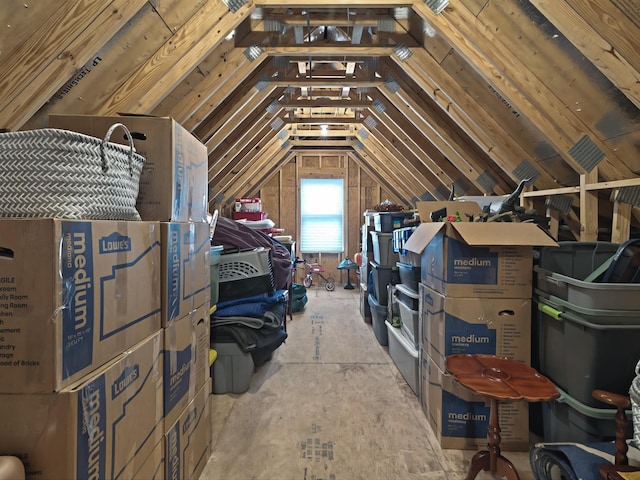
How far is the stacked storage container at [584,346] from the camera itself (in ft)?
4.09

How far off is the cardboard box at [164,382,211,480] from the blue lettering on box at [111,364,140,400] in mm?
353

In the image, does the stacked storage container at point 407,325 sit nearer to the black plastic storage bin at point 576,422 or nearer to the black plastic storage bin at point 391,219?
the black plastic storage bin at point 391,219

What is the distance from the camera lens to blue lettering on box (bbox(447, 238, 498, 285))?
1.64 m

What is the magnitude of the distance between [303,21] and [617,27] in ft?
5.98

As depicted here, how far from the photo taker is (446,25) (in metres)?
1.86

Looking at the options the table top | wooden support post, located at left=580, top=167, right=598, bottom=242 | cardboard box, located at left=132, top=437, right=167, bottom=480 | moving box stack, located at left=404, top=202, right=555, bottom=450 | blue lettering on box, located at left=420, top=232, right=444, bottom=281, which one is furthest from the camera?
wooden support post, located at left=580, top=167, right=598, bottom=242

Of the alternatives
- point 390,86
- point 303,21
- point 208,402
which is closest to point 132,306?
point 208,402

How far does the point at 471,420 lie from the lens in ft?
5.40

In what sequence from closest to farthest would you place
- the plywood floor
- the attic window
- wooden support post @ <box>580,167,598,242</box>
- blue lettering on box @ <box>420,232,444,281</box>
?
the plywood floor < blue lettering on box @ <box>420,232,444,281</box> < wooden support post @ <box>580,167,598,242</box> < the attic window

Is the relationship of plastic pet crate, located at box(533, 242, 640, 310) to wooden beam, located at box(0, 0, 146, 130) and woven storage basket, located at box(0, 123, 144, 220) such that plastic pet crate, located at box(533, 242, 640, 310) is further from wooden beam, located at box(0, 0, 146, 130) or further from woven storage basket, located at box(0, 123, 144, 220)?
wooden beam, located at box(0, 0, 146, 130)

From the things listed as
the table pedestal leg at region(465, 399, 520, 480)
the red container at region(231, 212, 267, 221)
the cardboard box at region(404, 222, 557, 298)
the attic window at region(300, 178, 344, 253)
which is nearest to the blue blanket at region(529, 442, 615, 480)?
the table pedestal leg at region(465, 399, 520, 480)

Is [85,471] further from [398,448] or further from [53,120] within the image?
[398,448]

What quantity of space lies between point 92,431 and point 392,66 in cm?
321

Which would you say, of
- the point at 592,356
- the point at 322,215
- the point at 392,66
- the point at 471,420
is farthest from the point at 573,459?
the point at 322,215
